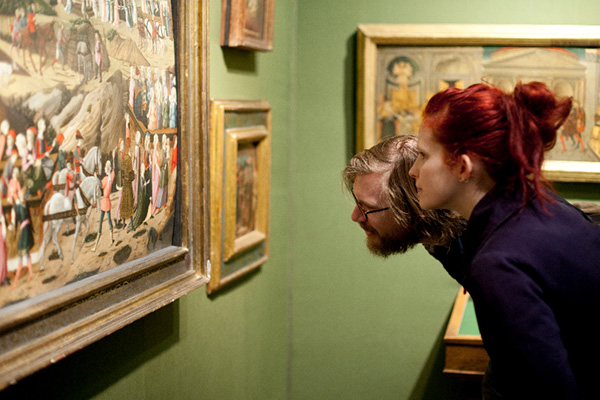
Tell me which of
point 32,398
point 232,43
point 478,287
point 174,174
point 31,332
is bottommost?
point 32,398

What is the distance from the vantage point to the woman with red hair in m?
1.56

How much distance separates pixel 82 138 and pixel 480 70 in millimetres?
2817

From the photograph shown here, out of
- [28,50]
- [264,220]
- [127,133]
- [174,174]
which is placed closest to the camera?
[28,50]

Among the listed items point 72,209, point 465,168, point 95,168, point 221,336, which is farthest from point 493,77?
point 72,209

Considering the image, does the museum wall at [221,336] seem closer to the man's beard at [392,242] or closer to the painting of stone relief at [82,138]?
the painting of stone relief at [82,138]

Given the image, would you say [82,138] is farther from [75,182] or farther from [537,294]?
[537,294]

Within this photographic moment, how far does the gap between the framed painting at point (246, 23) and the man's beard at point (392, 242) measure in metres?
1.06

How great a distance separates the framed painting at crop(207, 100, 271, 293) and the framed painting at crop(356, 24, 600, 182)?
34.0 inches

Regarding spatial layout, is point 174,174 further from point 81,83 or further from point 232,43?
point 232,43

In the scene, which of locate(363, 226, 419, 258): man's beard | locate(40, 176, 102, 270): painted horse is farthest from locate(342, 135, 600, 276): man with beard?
locate(40, 176, 102, 270): painted horse

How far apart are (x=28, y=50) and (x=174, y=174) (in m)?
0.84

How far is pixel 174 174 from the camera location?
2377mm

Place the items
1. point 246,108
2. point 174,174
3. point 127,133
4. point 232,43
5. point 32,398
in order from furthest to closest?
point 246,108, point 232,43, point 174,174, point 127,133, point 32,398

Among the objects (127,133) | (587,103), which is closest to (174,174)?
(127,133)
